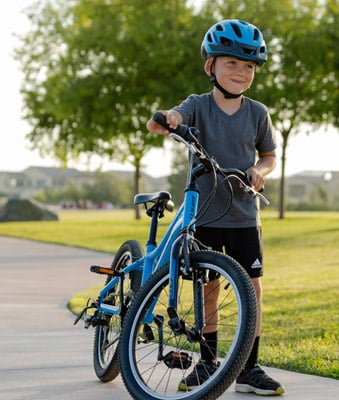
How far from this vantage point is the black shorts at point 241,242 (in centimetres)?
455

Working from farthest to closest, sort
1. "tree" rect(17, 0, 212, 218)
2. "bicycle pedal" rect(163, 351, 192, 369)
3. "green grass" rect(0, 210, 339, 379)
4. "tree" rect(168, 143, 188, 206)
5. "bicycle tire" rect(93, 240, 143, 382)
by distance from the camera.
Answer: "tree" rect(168, 143, 188, 206) < "tree" rect(17, 0, 212, 218) < "green grass" rect(0, 210, 339, 379) < "bicycle tire" rect(93, 240, 143, 382) < "bicycle pedal" rect(163, 351, 192, 369)

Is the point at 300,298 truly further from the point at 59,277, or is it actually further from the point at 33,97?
the point at 33,97

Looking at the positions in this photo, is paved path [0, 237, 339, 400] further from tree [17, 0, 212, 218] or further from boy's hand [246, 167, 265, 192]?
tree [17, 0, 212, 218]

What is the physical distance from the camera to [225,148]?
4.52m

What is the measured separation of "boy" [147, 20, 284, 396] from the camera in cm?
439

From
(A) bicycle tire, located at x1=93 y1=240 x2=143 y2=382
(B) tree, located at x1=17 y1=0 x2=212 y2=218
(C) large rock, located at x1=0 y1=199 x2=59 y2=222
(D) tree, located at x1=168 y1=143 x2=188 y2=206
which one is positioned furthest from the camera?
(D) tree, located at x1=168 y1=143 x2=188 y2=206

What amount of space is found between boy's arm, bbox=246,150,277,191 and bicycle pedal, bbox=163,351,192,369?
0.90 m

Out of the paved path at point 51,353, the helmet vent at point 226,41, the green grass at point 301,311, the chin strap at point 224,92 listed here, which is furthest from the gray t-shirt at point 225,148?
the green grass at point 301,311

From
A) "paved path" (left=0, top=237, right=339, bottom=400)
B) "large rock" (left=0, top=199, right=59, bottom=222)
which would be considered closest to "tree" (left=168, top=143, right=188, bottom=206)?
"large rock" (left=0, top=199, right=59, bottom=222)

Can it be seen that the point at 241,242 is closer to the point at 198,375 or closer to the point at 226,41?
the point at 198,375

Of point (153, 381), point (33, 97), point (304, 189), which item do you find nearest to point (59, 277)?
point (153, 381)

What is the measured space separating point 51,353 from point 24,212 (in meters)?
38.6

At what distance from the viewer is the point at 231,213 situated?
177 inches

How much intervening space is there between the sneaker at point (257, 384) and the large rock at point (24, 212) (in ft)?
130
